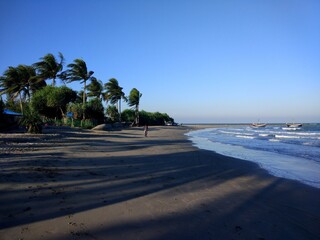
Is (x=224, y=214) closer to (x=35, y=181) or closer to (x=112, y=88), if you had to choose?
(x=35, y=181)

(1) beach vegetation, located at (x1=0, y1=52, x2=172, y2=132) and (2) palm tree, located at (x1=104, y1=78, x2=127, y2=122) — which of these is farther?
(2) palm tree, located at (x1=104, y1=78, x2=127, y2=122)

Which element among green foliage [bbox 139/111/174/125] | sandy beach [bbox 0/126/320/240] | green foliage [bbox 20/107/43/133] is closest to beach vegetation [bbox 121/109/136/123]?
green foliage [bbox 139/111/174/125]

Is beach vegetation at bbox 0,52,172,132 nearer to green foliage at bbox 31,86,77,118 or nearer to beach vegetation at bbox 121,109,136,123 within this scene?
green foliage at bbox 31,86,77,118

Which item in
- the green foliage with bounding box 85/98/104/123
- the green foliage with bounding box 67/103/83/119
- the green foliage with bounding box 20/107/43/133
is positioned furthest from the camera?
the green foliage with bounding box 85/98/104/123

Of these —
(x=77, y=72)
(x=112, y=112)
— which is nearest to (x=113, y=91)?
(x=112, y=112)

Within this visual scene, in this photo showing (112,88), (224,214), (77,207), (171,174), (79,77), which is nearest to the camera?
(77,207)

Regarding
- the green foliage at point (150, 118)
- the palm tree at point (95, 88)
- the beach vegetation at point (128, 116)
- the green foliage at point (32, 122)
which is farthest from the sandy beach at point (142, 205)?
the green foliage at point (150, 118)

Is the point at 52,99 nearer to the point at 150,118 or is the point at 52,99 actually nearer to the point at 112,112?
the point at 112,112

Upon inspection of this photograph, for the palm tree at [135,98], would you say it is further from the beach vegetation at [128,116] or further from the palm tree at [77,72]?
the palm tree at [77,72]

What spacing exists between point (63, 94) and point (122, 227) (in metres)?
38.8

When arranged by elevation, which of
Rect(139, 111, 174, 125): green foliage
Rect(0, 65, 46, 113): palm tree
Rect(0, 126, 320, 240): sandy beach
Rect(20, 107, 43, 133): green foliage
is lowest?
Rect(0, 126, 320, 240): sandy beach

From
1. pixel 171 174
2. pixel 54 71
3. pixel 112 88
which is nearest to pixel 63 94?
pixel 54 71

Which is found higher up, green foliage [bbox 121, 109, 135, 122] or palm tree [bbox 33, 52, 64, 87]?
palm tree [bbox 33, 52, 64, 87]

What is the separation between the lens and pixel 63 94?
40438 millimetres
